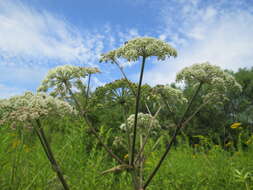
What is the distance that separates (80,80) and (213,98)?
2.50 meters

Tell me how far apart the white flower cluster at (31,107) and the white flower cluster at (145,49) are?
124 cm

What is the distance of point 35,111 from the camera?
3080 millimetres

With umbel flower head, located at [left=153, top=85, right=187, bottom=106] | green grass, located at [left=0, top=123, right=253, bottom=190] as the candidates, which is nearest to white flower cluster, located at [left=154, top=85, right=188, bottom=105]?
umbel flower head, located at [left=153, top=85, right=187, bottom=106]

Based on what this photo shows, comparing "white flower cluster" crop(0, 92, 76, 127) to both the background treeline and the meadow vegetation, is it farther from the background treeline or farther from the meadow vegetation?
the background treeline

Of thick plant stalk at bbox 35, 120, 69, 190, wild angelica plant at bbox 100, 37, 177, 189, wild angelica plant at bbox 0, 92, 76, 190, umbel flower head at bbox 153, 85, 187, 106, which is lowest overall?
thick plant stalk at bbox 35, 120, 69, 190

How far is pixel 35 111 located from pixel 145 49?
6.17 ft

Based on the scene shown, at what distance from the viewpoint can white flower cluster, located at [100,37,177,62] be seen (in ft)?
12.3

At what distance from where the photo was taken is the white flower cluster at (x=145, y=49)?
12.3 feet

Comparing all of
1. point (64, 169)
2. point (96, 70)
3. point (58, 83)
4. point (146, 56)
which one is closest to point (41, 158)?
point (64, 169)

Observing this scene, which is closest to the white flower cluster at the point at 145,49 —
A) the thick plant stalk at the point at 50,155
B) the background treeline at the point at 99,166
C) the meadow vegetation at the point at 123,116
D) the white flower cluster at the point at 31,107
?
the meadow vegetation at the point at 123,116

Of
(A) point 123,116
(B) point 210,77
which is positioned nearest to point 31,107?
(A) point 123,116

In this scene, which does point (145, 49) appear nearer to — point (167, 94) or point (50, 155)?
point (167, 94)

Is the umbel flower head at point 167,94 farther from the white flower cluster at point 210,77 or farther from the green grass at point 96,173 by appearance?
the green grass at point 96,173

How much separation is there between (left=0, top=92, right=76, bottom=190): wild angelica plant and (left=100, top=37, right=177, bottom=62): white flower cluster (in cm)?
124
